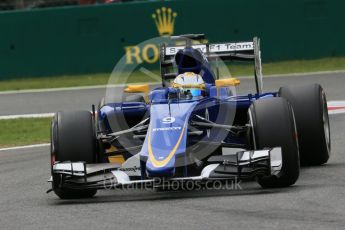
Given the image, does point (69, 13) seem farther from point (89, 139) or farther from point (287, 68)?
point (89, 139)

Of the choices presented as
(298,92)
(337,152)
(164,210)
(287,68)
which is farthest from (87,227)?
(287,68)

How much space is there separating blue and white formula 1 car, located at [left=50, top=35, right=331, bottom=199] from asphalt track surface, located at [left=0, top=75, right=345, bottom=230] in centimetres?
19

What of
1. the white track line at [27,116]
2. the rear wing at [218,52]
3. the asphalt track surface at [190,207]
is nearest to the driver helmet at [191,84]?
the rear wing at [218,52]

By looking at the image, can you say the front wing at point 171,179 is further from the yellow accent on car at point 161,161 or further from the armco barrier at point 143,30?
the armco barrier at point 143,30

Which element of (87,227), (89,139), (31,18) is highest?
(31,18)

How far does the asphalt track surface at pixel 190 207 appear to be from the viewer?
25.0 ft

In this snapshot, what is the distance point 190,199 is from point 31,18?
1452 centimetres

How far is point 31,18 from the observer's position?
74.6ft

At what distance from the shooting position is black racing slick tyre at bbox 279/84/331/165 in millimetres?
10547

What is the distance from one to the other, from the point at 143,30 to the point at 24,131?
6.99 meters

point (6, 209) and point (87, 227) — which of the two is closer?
point (87, 227)

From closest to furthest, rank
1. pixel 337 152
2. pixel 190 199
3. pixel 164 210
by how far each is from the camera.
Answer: pixel 164 210 → pixel 190 199 → pixel 337 152

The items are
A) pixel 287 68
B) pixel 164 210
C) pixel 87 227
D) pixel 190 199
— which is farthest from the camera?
pixel 287 68

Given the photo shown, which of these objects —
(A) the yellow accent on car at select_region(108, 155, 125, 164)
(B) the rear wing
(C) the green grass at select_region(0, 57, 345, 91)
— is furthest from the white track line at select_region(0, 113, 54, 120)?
(A) the yellow accent on car at select_region(108, 155, 125, 164)
